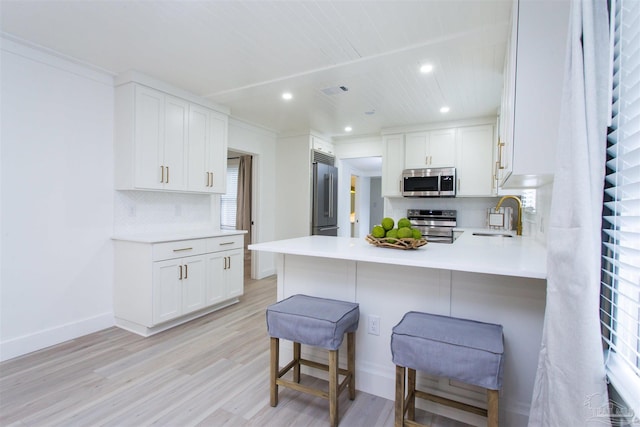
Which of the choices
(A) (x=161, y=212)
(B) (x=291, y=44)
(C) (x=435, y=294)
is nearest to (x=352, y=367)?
(C) (x=435, y=294)

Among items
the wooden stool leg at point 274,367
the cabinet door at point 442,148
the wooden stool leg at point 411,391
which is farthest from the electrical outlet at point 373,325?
the cabinet door at point 442,148

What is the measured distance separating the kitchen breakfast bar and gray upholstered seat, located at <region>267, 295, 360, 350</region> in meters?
0.23

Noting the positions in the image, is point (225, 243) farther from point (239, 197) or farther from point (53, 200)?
point (239, 197)

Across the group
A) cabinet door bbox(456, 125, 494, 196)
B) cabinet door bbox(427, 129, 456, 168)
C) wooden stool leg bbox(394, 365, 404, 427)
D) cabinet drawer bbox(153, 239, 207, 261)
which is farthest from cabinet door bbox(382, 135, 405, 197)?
wooden stool leg bbox(394, 365, 404, 427)

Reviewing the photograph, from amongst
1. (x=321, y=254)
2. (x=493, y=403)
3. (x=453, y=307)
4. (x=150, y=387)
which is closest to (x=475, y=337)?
(x=493, y=403)

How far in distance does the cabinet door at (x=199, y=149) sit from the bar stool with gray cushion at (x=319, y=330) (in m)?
2.24

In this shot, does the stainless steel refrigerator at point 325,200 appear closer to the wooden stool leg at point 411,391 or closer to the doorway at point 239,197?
the doorway at point 239,197

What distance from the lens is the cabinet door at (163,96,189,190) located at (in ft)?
10.6

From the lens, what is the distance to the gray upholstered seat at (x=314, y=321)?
1.59 m

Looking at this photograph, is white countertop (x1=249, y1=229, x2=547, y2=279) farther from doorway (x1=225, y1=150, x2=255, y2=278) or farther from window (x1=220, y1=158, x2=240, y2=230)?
window (x1=220, y1=158, x2=240, y2=230)

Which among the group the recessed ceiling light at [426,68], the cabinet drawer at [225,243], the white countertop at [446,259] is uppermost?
the recessed ceiling light at [426,68]

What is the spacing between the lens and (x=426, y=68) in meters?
2.80

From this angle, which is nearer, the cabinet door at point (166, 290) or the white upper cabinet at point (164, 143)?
the cabinet door at point (166, 290)

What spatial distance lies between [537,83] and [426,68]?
147 cm
